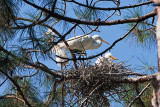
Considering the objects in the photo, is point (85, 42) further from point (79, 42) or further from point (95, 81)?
point (95, 81)

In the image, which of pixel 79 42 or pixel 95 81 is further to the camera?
pixel 79 42

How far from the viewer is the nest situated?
2.02m

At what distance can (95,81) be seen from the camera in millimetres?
2061

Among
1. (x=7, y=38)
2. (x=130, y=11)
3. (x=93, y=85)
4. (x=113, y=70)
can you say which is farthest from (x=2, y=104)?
(x=130, y=11)

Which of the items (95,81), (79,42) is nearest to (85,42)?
(79,42)

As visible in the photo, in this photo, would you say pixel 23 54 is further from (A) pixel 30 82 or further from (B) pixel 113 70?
(B) pixel 113 70

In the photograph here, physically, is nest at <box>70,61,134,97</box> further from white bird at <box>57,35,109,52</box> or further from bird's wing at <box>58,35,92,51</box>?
bird's wing at <box>58,35,92,51</box>

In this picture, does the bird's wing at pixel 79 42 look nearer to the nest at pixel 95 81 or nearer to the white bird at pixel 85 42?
the white bird at pixel 85 42

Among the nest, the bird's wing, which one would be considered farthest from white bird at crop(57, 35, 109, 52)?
the nest

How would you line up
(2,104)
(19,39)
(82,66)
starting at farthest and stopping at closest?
(82,66)
(2,104)
(19,39)

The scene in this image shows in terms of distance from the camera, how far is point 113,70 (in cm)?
217

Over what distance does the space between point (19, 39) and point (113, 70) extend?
2.79 ft

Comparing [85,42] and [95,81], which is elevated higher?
[85,42]

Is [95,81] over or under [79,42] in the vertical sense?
under
